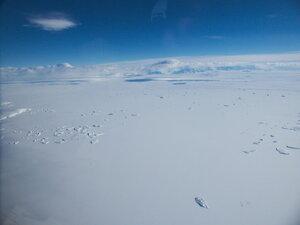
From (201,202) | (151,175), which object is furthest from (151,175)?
(201,202)

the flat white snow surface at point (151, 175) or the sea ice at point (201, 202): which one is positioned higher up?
the flat white snow surface at point (151, 175)

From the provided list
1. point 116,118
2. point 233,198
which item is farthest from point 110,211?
point 116,118

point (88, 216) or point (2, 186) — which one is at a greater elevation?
point (2, 186)

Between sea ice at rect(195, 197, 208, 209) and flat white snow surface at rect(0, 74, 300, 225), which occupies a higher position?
flat white snow surface at rect(0, 74, 300, 225)

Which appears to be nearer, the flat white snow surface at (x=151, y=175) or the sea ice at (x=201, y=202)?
the flat white snow surface at (x=151, y=175)

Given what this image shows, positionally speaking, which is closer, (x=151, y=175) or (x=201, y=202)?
(x=201, y=202)

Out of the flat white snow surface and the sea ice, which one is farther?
the sea ice

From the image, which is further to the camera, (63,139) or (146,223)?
(63,139)

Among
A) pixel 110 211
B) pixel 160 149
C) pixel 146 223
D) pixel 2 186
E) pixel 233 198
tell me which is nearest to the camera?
pixel 146 223

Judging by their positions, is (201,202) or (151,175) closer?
(201,202)

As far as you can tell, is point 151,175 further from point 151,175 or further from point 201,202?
point 201,202

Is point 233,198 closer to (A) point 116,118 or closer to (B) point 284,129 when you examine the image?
(B) point 284,129
